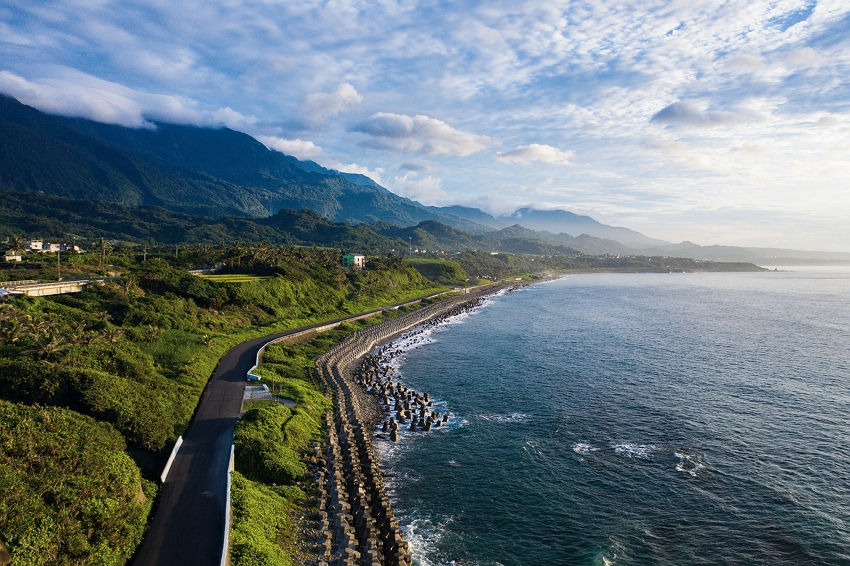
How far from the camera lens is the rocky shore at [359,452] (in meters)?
24.6

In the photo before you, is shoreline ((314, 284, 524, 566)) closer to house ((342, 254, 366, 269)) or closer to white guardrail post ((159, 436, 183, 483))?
→ white guardrail post ((159, 436, 183, 483))

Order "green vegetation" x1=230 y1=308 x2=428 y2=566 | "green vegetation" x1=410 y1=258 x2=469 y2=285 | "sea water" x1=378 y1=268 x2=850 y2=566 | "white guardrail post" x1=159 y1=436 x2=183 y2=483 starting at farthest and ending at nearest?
"green vegetation" x1=410 y1=258 x2=469 y2=285 → "sea water" x1=378 y1=268 x2=850 y2=566 → "white guardrail post" x1=159 y1=436 x2=183 y2=483 → "green vegetation" x1=230 y1=308 x2=428 y2=566

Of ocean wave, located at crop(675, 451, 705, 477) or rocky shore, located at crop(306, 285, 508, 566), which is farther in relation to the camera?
ocean wave, located at crop(675, 451, 705, 477)

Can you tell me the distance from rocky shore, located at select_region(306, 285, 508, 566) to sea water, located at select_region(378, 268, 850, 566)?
6.51ft

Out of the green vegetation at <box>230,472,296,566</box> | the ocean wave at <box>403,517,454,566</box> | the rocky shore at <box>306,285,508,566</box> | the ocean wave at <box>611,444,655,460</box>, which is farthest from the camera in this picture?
the ocean wave at <box>611,444,655,460</box>

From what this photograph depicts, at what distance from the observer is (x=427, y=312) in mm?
116375

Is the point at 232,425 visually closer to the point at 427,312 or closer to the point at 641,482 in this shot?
the point at 641,482

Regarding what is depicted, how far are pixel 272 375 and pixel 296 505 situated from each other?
23.5 metres

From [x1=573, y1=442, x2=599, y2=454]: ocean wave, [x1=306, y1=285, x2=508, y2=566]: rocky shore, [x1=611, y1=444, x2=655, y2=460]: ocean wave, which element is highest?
[x1=611, y1=444, x2=655, y2=460]: ocean wave

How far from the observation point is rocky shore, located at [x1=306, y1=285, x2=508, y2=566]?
2459cm

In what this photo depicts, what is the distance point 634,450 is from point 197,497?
3258 cm

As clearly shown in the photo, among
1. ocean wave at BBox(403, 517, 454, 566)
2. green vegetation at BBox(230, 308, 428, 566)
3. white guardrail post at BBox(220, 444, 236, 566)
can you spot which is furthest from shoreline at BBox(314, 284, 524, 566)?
white guardrail post at BBox(220, 444, 236, 566)

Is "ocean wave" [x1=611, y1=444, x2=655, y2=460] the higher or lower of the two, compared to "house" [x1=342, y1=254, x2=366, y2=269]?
lower

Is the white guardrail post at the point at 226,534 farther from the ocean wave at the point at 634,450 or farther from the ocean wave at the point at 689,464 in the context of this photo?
the ocean wave at the point at 689,464
